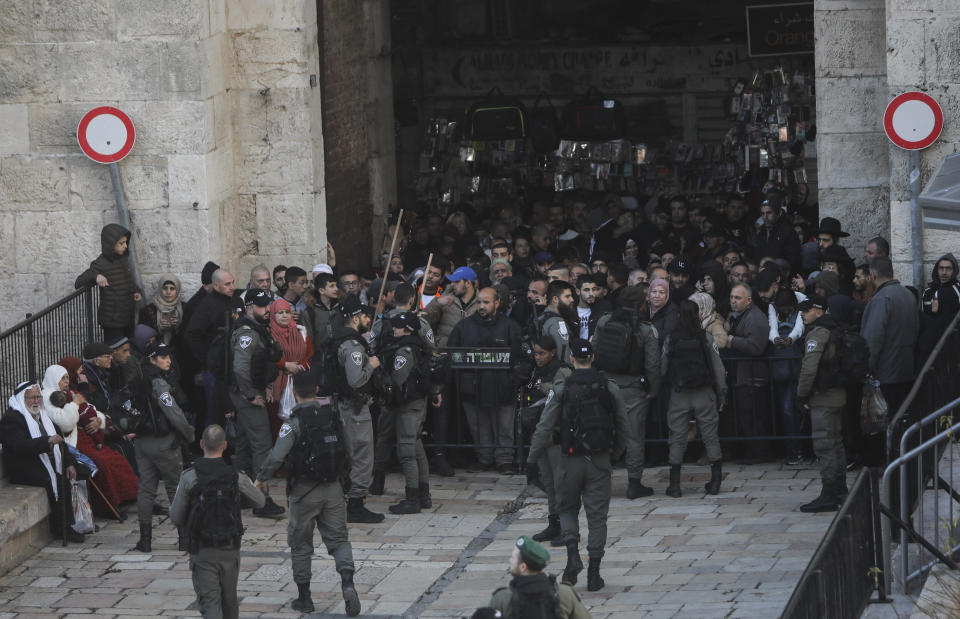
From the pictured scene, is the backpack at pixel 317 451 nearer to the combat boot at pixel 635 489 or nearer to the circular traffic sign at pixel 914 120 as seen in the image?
the combat boot at pixel 635 489

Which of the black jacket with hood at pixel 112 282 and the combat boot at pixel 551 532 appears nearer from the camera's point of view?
the combat boot at pixel 551 532

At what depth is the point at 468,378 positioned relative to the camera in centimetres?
1375

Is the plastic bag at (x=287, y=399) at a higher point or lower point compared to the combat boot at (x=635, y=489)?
higher

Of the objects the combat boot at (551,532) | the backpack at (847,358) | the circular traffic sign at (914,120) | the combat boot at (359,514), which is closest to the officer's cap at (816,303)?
the backpack at (847,358)

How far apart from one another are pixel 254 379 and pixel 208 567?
9.62 ft

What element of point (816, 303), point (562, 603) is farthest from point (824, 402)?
point (562, 603)

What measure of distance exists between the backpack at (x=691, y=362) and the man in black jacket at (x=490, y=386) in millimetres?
1455

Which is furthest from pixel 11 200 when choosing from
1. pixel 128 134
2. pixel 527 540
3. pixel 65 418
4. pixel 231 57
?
pixel 527 540

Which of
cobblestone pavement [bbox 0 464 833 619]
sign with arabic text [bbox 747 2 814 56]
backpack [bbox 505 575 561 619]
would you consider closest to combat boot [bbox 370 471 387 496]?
cobblestone pavement [bbox 0 464 833 619]

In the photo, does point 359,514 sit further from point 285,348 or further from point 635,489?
point 635,489

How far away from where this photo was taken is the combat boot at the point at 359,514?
12.6 meters

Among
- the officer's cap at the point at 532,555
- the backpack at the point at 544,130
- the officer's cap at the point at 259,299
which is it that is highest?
the backpack at the point at 544,130

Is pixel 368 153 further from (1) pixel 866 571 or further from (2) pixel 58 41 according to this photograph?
(1) pixel 866 571

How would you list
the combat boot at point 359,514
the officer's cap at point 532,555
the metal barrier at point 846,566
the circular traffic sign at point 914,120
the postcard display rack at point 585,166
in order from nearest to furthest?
the officer's cap at point 532,555
the metal barrier at point 846,566
the combat boot at point 359,514
the circular traffic sign at point 914,120
the postcard display rack at point 585,166
